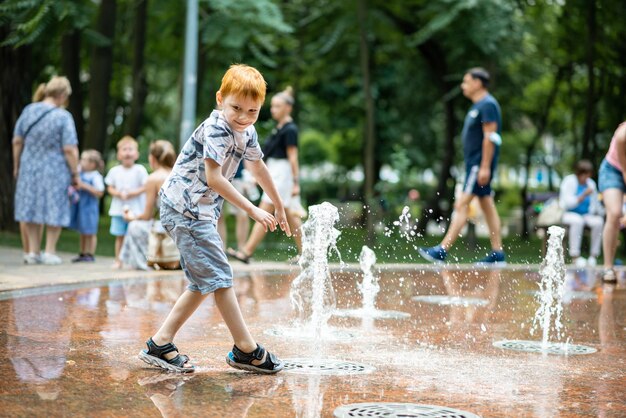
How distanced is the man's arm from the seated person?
434 cm

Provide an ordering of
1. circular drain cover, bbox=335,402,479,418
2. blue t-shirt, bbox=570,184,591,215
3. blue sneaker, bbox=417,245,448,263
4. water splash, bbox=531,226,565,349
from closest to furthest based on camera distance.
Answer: circular drain cover, bbox=335,402,479,418, water splash, bbox=531,226,565,349, blue sneaker, bbox=417,245,448,263, blue t-shirt, bbox=570,184,591,215

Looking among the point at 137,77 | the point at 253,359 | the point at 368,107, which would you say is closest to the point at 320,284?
the point at 253,359

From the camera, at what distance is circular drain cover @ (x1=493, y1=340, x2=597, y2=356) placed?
22.5 feet

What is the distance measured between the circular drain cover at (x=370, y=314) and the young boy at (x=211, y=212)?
2.78m

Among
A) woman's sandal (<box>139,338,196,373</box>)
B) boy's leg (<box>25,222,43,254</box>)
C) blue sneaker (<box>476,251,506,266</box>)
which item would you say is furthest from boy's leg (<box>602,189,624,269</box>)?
woman's sandal (<box>139,338,196,373</box>)

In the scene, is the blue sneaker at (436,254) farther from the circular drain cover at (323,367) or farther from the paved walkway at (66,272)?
the circular drain cover at (323,367)

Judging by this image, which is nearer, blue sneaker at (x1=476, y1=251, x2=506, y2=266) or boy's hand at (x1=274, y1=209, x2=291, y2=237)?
boy's hand at (x1=274, y1=209, x2=291, y2=237)

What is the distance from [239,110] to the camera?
18.2 ft

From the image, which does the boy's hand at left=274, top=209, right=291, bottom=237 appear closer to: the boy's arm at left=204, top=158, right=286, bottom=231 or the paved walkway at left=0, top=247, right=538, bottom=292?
the boy's arm at left=204, top=158, right=286, bottom=231

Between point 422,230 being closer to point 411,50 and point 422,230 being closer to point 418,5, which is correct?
point 411,50

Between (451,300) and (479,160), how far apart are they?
3095 mm

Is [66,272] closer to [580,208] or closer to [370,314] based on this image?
[370,314]

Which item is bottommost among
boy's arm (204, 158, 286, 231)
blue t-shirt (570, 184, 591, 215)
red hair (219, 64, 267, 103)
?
boy's arm (204, 158, 286, 231)

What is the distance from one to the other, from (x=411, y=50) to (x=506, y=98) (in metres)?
2.68
